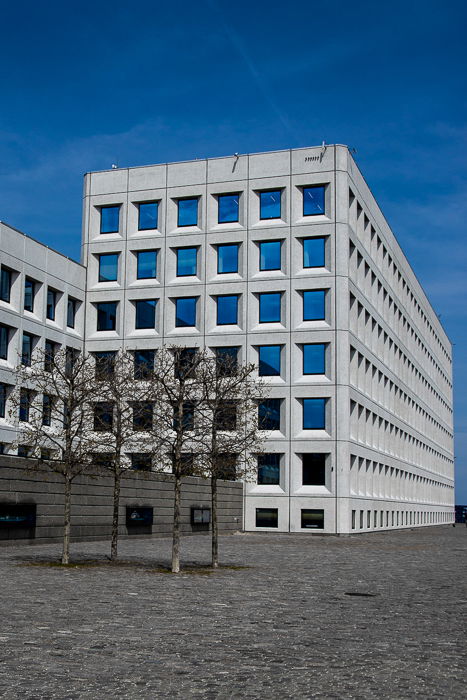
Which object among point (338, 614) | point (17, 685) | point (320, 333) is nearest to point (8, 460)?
point (338, 614)

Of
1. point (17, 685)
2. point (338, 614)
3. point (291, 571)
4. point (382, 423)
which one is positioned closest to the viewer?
point (17, 685)

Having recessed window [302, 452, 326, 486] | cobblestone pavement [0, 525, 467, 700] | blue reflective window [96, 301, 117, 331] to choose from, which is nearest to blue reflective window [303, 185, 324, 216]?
blue reflective window [96, 301, 117, 331]

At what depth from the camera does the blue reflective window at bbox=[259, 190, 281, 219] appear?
2243 inches

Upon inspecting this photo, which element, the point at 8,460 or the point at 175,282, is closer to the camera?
the point at 8,460

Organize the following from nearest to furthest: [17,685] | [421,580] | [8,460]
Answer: [17,685], [421,580], [8,460]

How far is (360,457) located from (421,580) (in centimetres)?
3690

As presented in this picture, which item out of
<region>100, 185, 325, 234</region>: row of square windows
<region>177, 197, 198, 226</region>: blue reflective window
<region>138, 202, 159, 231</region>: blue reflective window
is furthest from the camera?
<region>138, 202, 159, 231</region>: blue reflective window

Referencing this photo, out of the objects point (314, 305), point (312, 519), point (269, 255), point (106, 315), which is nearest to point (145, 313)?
point (106, 315)

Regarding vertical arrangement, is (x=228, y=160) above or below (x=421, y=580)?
above

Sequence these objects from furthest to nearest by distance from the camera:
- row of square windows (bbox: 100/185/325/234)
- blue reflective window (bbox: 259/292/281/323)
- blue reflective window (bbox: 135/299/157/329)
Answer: blue reflective window (bbox: 135/299/157/329), row of square windows (bbox: 100/185/325/234), blue reflective window (bbox: 259/292/281/323)

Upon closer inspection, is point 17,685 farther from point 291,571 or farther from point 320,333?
point 320,333

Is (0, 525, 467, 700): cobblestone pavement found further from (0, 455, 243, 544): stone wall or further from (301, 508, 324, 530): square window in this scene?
(301, 508, 324, 530): square window

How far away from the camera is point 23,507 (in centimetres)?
3281

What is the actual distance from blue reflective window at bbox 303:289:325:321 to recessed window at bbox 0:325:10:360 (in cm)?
1723
